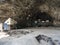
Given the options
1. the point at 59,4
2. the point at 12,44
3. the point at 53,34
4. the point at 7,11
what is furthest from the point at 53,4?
the point at 12,44

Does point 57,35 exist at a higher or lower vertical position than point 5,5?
lower

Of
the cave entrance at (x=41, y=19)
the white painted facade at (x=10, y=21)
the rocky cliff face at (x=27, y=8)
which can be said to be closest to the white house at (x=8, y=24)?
the white painted facade at (x=10, y=21)

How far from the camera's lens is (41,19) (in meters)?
3.78

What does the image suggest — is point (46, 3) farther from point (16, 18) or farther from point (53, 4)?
point (16, 18)

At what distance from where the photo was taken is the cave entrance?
3740mm

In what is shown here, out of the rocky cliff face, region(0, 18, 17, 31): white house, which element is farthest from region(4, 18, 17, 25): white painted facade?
the rocky cliff face

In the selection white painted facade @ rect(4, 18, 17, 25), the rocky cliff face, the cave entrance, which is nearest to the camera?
white painted facade @ rect(4, 18, 17, 25)

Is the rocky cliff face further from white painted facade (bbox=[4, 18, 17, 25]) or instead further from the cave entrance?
white painted facade (bbox=[4, 18, 17, 25])

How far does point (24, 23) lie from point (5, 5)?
64 cm

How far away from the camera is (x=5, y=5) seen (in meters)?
3.62

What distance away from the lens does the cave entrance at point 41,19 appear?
3.74 metres

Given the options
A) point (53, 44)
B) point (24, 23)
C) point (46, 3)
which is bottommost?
point (53, 44)

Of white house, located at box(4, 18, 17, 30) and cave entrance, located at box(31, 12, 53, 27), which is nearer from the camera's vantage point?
white house, located at box(4, 18, 17, 30)

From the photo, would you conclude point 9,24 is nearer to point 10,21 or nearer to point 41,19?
point 10,21
